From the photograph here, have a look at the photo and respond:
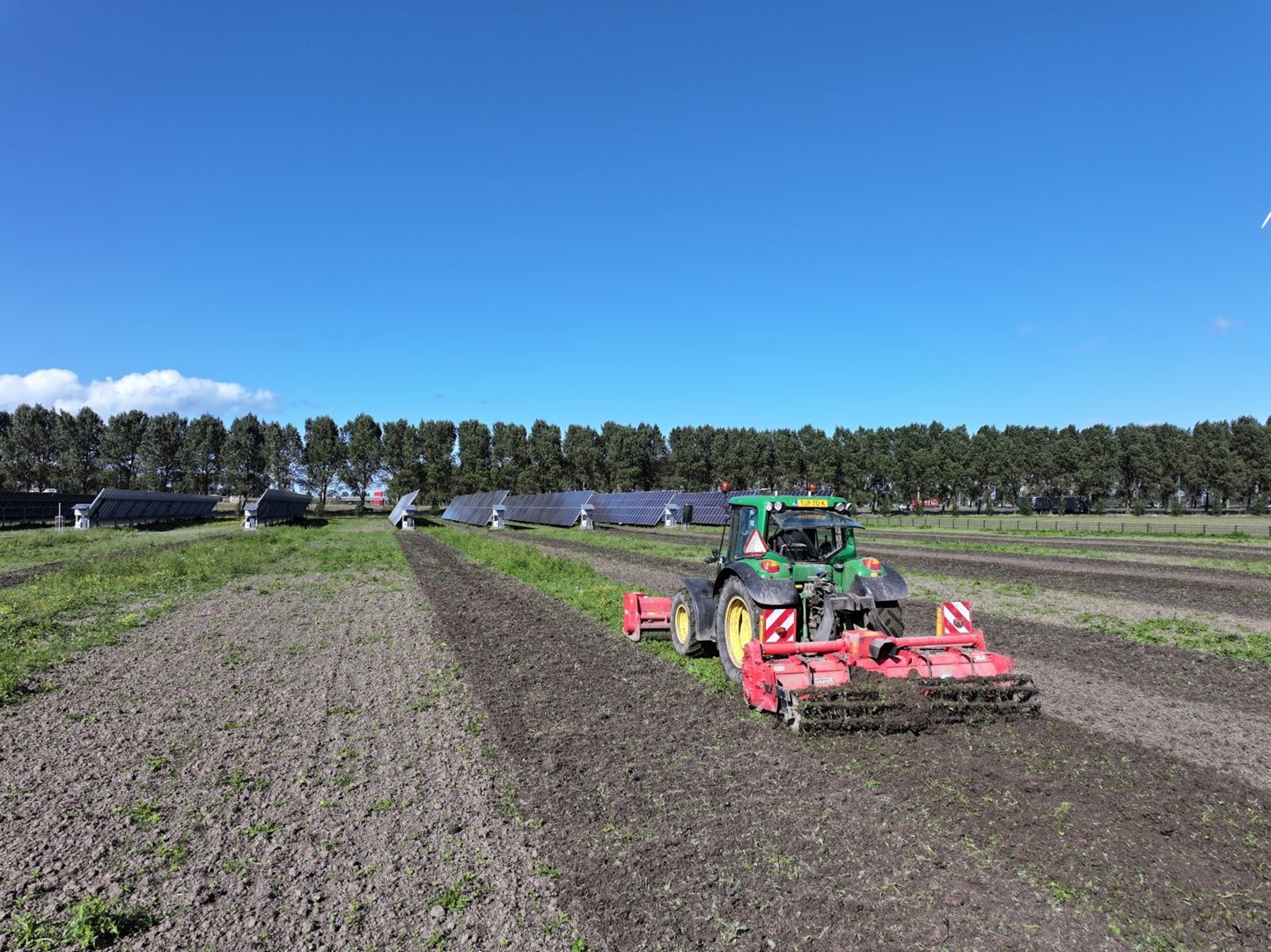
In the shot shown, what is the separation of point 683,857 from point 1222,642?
12.9 metres

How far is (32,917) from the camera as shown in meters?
4.38

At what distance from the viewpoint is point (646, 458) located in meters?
119

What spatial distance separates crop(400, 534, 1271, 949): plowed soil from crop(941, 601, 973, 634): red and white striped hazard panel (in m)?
1.34

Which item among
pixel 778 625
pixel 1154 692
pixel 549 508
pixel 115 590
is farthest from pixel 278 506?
pixel 1154 692

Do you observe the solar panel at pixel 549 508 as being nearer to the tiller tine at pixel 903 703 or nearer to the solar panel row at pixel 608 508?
the solar panel row at pixel 608 508

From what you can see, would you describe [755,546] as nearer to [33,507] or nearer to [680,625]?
[680,625]

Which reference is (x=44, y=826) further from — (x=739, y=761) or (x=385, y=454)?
(x=385, y=454)

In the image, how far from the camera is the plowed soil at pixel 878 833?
4.32 m

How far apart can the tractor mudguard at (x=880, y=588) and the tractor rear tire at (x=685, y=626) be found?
8.44ft

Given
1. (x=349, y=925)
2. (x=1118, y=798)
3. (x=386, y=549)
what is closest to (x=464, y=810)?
(x=349, y=925)

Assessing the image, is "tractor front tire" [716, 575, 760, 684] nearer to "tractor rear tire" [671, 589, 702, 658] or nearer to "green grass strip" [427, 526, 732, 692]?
"green grass strip" [427, 526, 732, 692]

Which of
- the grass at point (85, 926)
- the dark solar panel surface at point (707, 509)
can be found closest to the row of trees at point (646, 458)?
the dark solar panel surface at point (707, 509)

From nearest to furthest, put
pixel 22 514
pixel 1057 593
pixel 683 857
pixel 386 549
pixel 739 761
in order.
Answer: pixel 683 857 → pixel 739 761 → pixel 1057 593 → pixel 386 549 → pixel 22 514

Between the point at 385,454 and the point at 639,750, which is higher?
the point at 385,454
